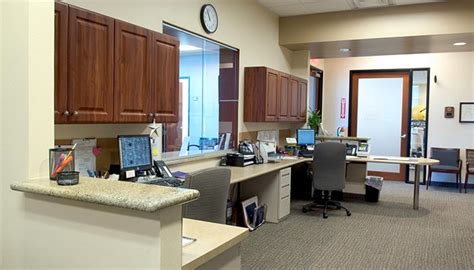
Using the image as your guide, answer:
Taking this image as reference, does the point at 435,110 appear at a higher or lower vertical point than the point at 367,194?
higher

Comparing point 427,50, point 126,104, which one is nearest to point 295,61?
point 427,50

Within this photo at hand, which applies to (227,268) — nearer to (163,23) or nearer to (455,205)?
(163,23)

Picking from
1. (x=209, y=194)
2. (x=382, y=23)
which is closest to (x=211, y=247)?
(x=209, y=194)

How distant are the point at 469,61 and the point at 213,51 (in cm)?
579

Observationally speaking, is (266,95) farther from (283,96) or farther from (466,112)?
(466,112)

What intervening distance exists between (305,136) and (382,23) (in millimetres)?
2091

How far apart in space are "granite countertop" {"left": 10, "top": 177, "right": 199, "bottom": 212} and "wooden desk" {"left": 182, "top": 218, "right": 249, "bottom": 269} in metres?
0.26

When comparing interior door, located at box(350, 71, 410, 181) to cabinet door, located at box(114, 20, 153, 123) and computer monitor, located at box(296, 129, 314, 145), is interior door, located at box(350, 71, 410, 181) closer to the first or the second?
computer monitor, located at box(296, 129, 314, 145)

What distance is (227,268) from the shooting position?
188 cm

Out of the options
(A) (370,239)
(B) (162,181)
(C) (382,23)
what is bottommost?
(A) (370,239)

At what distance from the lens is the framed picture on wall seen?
802 cm

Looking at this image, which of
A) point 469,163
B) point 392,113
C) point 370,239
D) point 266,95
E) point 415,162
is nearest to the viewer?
point 370,239

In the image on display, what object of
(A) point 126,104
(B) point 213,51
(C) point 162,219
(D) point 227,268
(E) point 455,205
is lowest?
(E) point 455,205

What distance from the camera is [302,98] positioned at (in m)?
6.96
